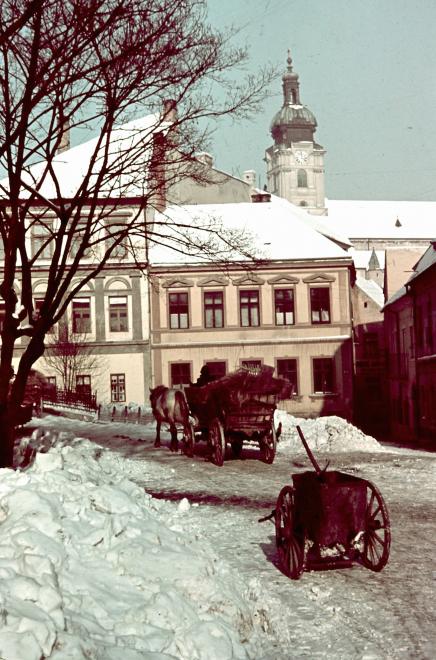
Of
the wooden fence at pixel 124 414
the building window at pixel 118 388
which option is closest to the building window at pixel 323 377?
the building window at pixel 118 388

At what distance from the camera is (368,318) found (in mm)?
57969

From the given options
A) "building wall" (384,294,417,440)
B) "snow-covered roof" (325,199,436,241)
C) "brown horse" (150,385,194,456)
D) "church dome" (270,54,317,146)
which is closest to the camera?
"brown horse" (150,385,194,456)

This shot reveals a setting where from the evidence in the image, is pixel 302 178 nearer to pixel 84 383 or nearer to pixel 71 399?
pixel 84 383

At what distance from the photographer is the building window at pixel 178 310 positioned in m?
39.4

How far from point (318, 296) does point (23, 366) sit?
2836 cm

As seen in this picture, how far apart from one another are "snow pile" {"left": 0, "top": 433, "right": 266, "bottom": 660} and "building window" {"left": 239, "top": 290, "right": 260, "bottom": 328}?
101 feet

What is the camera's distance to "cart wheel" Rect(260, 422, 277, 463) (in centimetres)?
1744

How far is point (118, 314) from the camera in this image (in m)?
39.6

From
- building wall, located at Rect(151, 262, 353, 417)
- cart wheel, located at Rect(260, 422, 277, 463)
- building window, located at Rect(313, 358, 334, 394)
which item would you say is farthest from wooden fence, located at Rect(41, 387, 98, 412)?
cart wheel, located at Rect(260, 422, 277, 463)

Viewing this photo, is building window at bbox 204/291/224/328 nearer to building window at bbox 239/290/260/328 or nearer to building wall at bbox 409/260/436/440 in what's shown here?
building window at bbox 239/290/260/328

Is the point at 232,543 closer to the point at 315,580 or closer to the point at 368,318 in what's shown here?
the point at 315,580

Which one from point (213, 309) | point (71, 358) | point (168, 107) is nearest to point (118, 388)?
point (71, 358)

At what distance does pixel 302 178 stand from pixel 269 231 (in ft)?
245

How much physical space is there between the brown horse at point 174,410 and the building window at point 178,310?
62.5ft
